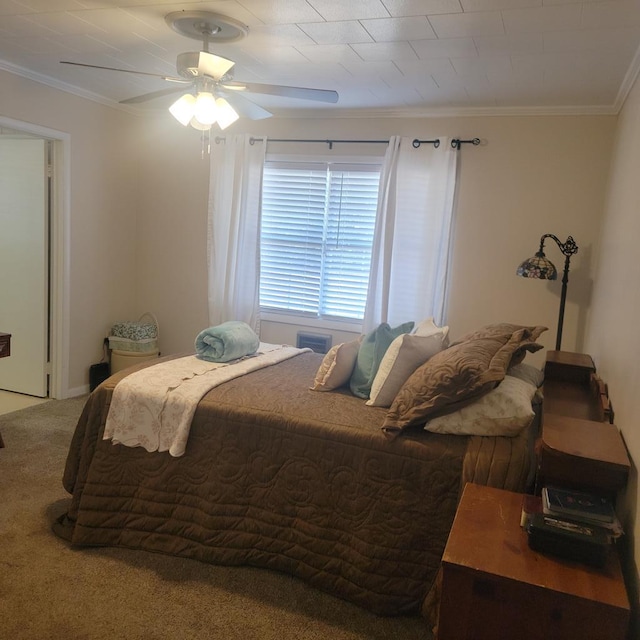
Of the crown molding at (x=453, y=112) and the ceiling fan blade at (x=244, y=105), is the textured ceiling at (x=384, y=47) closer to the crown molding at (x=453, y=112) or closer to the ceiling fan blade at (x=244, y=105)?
the crown molding at (x=453, y=112)

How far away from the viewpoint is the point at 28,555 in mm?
2418

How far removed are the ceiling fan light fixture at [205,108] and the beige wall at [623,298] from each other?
6.32 feet

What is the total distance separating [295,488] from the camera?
2.37 metres

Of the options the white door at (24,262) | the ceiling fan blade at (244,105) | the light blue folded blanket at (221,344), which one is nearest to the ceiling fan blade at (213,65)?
the ceiling fan blade at (244,105)

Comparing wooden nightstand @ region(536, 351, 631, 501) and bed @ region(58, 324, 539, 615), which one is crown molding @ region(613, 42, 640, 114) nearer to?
bed @ region(58, 324, 539, 615)

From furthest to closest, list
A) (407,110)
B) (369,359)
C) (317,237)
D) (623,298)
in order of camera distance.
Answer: (317,237) → (407,110) → (369,359) → (623,298)

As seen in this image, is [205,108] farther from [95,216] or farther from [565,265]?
[565,265]

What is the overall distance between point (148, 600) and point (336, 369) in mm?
1271

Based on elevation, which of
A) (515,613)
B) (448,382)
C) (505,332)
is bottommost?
(515,613)

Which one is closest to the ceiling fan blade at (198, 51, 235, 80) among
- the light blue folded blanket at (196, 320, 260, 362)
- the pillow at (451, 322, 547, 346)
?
the light blue folded blanket at (196, 320, 260, 362)

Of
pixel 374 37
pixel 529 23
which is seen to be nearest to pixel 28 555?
pixel 374 37

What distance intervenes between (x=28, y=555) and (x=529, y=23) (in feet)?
10.4

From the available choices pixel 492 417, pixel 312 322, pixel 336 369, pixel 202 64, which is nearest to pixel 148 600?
pixel 336 369

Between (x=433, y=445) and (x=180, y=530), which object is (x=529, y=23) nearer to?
(x=433, y=445)
